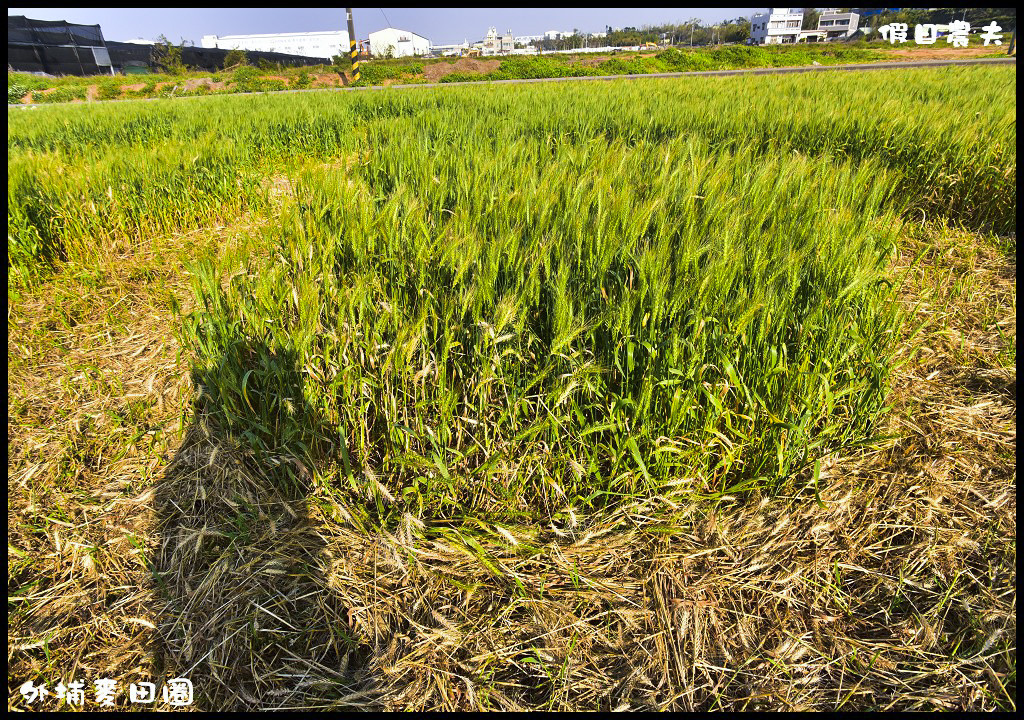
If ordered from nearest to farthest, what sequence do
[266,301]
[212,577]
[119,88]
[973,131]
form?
1. [212,577]
2. [266,301]
3. [973,131]
4. [119,88]

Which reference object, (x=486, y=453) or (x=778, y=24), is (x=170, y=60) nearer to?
(x=486, y=453)

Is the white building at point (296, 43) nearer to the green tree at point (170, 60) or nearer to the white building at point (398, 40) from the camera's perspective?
the white building at point (398, 40)

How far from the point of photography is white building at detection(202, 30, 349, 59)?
221 feet

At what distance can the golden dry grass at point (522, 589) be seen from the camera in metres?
1.17

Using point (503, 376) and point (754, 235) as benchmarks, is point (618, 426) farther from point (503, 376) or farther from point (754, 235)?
point (754, 235)

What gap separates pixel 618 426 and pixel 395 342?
727mm

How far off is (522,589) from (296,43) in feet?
294

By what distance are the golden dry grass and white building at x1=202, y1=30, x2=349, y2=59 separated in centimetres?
7906

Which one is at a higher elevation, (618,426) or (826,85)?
(826,85)

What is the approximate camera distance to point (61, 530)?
153 cm

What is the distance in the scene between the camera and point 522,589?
131cm

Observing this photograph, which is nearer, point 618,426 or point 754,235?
point 618,426

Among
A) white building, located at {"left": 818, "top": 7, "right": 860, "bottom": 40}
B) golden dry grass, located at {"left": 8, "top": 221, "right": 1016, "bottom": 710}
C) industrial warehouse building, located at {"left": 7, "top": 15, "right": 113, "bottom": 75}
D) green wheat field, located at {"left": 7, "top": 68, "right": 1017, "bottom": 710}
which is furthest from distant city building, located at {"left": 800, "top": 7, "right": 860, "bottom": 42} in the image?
golden dry grass, located at {"left": 8, "top": 221, "right": 1016, "bottom": 710}

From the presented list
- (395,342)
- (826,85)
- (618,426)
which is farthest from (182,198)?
(826,85)
